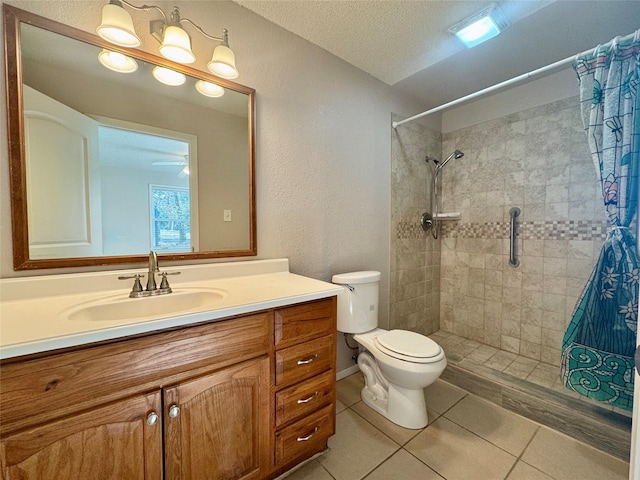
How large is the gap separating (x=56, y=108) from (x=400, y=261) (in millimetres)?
2225

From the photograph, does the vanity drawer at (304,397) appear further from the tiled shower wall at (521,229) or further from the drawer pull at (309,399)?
the tiled shower wall at (521,229)

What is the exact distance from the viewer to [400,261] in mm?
2271

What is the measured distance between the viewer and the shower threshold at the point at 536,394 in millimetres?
1328

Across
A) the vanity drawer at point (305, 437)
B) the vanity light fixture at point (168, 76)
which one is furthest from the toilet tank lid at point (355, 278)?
the vanity light fixture at point (168, 76)

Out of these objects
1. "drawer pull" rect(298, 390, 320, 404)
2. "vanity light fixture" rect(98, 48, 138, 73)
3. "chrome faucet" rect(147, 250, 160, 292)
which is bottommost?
"drawer pull" rect(298, 390, 320, 404)

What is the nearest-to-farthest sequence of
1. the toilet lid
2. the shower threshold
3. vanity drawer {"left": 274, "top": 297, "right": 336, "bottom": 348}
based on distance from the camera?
1. vanity drawer {"left": 274, "top": 297, "right": 336, "bottom": 348}
2. the shower threshold
3. the toilet lid

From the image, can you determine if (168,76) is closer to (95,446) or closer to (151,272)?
(151,272)

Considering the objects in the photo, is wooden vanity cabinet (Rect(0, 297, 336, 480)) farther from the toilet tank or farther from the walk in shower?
the walk in shower

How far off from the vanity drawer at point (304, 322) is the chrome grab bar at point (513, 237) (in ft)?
5.94

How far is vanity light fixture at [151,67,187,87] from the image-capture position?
3.99 ft

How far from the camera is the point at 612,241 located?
1273mm

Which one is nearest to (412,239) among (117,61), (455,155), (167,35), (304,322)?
(455,155)

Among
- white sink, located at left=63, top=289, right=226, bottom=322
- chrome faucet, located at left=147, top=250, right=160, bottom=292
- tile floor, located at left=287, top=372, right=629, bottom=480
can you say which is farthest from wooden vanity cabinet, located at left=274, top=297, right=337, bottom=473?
chrome faucet, located at left=147, top=250, right=160, bottom=292

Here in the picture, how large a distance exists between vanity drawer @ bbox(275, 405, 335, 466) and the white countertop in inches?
21.8
